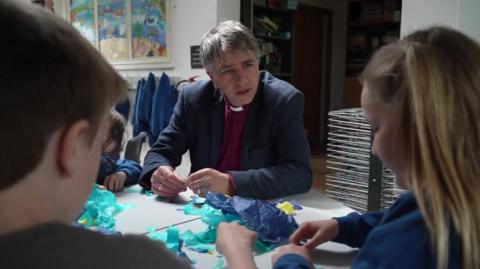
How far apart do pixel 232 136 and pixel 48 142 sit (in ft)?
4.31

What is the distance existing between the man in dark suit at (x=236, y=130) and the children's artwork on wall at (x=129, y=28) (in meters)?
2.56

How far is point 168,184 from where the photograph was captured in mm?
1380

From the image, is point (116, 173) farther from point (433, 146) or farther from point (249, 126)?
point (433, 146)

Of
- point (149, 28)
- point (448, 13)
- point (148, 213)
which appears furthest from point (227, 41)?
point (149, 28)

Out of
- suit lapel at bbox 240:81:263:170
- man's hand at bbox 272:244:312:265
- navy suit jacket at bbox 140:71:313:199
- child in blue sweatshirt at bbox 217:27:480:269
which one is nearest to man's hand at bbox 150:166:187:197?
navy suit jacket at bbox 140:71:313:199

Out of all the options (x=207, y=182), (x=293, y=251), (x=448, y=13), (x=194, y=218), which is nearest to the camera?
(x=293, y=251)

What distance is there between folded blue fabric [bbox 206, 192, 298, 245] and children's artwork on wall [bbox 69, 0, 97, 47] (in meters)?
4.34

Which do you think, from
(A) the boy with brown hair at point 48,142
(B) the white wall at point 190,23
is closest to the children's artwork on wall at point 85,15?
(B) the white wall at point 190,23

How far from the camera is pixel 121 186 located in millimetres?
1519

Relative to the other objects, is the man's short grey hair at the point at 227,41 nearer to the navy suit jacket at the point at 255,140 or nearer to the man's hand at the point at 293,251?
the navy suit jacket at the point at 255,140

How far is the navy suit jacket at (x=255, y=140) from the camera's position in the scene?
4.73 ft

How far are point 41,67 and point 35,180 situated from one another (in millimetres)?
133

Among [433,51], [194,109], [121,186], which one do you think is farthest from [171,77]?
[433,51]

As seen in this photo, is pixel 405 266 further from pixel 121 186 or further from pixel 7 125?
pixel 121 186
